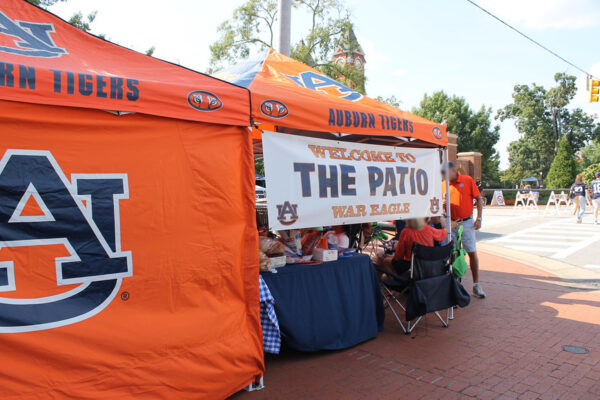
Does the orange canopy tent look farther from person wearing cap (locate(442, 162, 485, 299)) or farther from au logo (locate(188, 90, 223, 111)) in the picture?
person wearing cap (locate(442, 162, 485, 299))

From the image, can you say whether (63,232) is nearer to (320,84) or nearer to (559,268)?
(320,84)

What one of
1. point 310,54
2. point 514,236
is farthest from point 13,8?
point 310,54

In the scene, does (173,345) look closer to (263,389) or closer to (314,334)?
(263,389)

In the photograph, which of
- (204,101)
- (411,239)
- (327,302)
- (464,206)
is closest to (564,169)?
(464,206)

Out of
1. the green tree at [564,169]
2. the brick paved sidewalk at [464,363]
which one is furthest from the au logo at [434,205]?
the green tree at [564,169]

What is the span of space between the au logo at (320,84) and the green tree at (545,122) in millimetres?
50538

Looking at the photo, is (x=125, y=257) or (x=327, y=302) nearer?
(x=125, y=257)

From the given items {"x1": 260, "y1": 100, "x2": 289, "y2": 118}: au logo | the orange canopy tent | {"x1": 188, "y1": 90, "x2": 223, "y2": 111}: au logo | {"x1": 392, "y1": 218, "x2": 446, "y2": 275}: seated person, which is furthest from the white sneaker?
{"x1": 188, "y1": 90, "x2": 223, "y2": 111}: au logo

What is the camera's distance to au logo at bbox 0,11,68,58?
257cm

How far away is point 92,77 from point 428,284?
3689 mm

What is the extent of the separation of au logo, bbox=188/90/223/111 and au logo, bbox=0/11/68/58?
3.15ft

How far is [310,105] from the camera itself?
3.70m

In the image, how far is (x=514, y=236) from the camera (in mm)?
12477

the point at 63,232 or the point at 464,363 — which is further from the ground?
the point at 63,232
